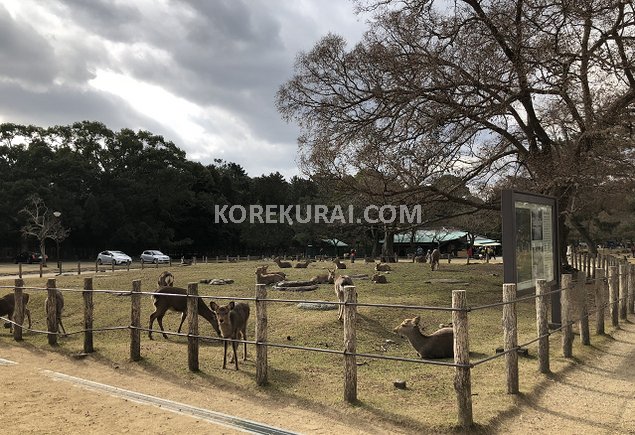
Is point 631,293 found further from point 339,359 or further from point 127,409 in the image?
point 127,409

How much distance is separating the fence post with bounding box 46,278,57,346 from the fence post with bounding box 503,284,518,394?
8.42m

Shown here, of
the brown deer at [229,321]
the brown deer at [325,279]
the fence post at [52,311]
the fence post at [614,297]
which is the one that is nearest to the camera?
the brown deer at [229,321]

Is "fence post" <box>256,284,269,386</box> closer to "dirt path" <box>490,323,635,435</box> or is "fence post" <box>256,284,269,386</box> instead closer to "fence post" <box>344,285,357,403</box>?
"fence post" <box>344,285,357,403</box>

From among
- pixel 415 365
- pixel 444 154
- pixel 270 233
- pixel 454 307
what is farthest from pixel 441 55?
pixel 270 233

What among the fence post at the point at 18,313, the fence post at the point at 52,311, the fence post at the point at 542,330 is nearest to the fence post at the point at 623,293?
the fence post at the point at 542,330

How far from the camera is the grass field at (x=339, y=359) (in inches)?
246

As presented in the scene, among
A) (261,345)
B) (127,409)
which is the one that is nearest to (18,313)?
(127,409)

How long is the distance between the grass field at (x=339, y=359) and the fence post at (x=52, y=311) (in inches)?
8.8

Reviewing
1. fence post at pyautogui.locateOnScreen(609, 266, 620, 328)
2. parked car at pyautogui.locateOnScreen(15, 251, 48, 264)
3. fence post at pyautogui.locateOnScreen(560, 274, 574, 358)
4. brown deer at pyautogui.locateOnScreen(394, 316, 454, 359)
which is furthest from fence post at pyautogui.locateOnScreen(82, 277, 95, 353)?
parked car at pyautogui.locateOnScreen(15, 251, 48, 264)

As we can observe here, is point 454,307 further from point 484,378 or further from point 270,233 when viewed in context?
point 270,233

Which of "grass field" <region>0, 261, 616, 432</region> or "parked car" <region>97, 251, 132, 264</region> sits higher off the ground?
"parked car" <region>97, 251, 132, 264</region>

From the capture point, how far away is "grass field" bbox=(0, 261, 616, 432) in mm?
6238

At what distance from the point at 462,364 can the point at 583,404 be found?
1.97m

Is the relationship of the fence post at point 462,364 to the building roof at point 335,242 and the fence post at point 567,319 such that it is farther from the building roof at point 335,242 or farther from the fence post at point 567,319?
the building roof at point 335,242
